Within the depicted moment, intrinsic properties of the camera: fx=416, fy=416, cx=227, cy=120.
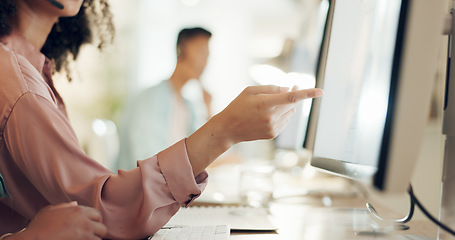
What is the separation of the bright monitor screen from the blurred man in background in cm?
152

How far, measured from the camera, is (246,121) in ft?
2.08

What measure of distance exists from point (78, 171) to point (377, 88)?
493mm

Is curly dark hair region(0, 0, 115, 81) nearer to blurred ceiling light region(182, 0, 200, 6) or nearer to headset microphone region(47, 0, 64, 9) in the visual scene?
headset microphone region(47, 0, 64, 9)

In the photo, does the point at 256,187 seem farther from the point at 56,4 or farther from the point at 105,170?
the point at 56,4

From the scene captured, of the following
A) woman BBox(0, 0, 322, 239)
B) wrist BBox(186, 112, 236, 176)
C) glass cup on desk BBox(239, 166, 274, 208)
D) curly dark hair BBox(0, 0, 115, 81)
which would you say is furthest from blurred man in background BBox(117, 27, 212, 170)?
wrist BBox(186, 112, 236, 176)

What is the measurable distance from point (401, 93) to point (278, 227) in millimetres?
427

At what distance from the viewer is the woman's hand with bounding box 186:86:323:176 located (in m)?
0.62

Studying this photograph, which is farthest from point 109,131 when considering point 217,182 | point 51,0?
point 51,0

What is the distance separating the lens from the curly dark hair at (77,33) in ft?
4.17

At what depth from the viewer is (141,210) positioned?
2.19 ft

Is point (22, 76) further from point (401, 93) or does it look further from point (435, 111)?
point (435, 111)

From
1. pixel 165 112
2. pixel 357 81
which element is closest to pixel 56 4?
pixel 357 81

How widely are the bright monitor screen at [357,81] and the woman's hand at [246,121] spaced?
9cm

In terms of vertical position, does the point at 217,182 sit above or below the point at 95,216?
below
